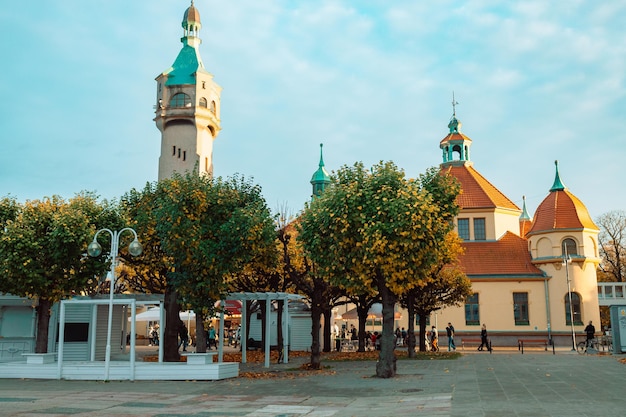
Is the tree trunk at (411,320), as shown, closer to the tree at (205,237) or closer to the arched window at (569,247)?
the tree at (205,237)

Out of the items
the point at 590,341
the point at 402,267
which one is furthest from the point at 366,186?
the point at 590,341

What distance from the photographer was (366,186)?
21984mm

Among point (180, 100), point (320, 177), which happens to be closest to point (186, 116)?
point (180, 100)

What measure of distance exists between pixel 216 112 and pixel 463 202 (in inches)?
1124

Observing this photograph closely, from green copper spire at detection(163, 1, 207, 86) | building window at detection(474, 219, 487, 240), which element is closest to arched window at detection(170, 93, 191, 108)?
green copper spire at detection(163, 1, 207, 86)

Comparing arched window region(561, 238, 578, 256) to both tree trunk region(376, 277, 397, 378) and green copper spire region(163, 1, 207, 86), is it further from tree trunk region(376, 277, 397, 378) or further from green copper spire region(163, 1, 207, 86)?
green copper spire region(163, 1, 207, 86)

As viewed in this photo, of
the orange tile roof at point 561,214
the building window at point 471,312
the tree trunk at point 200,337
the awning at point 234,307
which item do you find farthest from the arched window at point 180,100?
the tree trunk at point 200,337

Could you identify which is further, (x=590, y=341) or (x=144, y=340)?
(x=144, y=340)

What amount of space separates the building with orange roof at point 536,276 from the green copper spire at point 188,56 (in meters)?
29.8

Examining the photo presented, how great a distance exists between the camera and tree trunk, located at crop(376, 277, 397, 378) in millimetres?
21344

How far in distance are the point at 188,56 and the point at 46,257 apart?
4513cm

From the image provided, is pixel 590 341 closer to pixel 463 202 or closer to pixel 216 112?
pixel 463 202

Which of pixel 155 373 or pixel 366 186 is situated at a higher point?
pixel 366 186

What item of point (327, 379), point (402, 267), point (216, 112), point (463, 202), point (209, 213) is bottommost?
point (327, 379)
